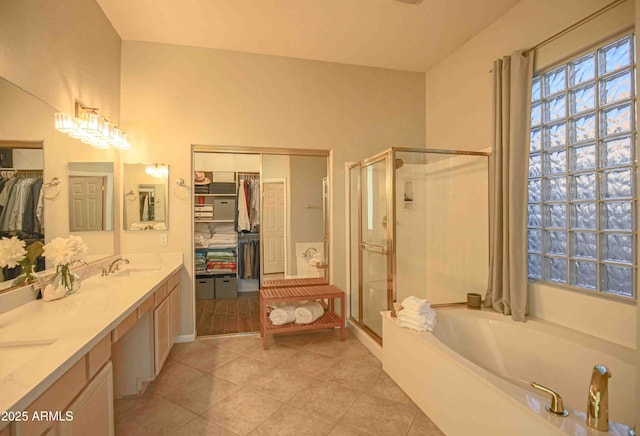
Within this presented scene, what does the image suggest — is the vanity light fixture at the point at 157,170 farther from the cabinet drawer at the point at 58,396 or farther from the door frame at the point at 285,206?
the cabinet drawer at the point at 58,396

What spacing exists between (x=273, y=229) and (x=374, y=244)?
1313 millimetres

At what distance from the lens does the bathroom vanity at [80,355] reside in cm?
93

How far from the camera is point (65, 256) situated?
1.79 m

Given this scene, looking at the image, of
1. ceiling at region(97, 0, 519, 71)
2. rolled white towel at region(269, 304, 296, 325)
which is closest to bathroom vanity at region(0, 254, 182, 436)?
rolled white towel at region(269, 304, 296, 325)

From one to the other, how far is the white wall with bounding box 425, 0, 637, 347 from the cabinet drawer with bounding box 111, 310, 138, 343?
2.69 meters

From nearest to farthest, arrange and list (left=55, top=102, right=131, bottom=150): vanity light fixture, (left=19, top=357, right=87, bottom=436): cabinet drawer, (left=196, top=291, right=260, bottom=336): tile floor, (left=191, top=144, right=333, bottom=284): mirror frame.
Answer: (left=19, top=357, right=87, bottom=436): cabinet drawer < (left=55, top=102, right=131, bottom=150): vanity light fixture < (left=191, top=144, right=333, bottom=284): mirror frame < (left=196, top=291, right=260, bottom=336): tile floor

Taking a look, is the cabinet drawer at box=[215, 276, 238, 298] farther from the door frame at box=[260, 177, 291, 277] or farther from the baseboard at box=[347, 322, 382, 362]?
the baseboard at box=[347, 322, 382, 362]

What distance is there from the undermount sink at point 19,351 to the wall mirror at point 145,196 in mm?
1929

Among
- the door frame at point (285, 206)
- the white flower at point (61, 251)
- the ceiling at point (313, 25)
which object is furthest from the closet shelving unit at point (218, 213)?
the white flower at point (61, 251)

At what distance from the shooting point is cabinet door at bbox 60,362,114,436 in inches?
44.8

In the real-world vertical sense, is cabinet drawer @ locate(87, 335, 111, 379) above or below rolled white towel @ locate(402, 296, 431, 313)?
above

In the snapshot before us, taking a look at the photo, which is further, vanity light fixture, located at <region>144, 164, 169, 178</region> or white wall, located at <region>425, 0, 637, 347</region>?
vanity light fixture, located at <region>144, 164, 169, 178</region>

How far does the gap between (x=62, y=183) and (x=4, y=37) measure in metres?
Result: 0.83

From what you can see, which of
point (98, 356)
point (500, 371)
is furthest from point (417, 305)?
point (98, 356)
